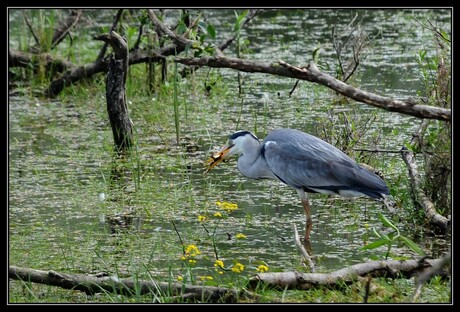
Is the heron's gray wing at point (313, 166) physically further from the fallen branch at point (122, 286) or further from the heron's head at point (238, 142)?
the fallen branch at point (122, 286)

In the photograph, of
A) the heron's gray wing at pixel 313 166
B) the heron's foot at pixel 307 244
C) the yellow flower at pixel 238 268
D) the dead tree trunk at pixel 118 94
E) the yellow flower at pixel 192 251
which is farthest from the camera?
the dead tree trunk at pixel 118 94

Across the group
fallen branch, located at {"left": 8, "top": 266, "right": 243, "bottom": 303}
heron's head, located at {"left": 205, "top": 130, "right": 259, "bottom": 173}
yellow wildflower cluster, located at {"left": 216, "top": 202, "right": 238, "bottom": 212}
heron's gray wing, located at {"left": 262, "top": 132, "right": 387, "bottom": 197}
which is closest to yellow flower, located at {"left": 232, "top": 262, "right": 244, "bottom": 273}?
fallen branch, located at {"left": 8, "top": 266, "right": 243, "bottom": 303}

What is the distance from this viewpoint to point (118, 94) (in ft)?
26.5

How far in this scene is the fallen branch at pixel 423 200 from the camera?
19.7ft

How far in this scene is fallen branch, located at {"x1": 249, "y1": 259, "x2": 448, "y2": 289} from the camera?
4793mm

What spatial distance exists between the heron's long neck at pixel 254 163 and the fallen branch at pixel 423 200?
0.88 m

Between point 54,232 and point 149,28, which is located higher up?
point 149,28

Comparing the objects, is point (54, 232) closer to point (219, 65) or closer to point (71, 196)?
point (71, 196)

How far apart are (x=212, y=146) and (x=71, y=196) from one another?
150 cm

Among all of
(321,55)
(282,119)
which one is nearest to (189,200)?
(282,119)

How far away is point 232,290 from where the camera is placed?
472 centimetres

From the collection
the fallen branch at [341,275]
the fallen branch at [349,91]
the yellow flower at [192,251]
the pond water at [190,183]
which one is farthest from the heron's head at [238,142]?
the fallen branch at [341,275]

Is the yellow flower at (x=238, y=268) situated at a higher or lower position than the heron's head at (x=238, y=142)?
lower

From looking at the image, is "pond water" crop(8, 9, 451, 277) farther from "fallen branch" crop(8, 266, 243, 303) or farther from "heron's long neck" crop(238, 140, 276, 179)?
"fallen branch" crop(8, 266, 243, 303)
